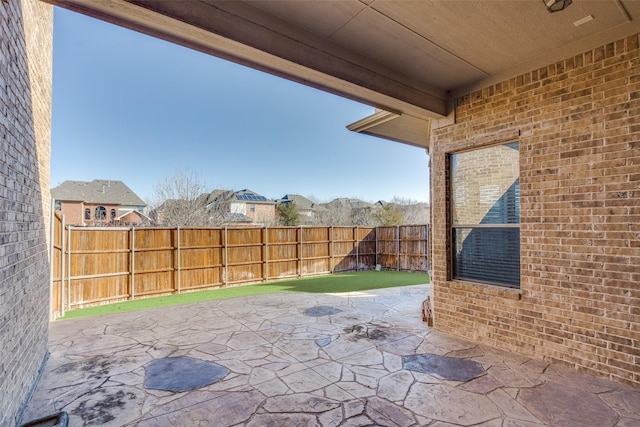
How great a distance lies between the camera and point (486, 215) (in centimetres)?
422

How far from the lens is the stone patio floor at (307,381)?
2.51 metres

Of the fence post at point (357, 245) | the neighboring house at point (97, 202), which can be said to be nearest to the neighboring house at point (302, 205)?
the neighboring house at point (97, 202)

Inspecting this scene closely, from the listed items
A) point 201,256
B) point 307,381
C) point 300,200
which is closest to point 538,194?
point 307,381

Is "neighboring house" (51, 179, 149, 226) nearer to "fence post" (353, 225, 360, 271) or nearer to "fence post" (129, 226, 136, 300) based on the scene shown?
"fence post" (129, 226, 136, 300)

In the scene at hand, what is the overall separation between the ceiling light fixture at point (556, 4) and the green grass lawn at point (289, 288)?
6901 mm

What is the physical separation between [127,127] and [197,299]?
76.8 feet

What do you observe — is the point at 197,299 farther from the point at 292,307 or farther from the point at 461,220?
the point at 461,220

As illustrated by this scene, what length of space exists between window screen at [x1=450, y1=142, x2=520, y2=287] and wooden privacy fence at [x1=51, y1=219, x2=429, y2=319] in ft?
22.4

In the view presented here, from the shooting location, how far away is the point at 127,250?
766 cm

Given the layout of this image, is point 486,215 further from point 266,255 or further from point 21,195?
point 266,255

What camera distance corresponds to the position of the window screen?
12.8 ft

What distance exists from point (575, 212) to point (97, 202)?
35.3 metres

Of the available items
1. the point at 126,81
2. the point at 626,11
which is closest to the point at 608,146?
the point at 626,11

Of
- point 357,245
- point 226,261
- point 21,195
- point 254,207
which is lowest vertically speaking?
point 226,261
